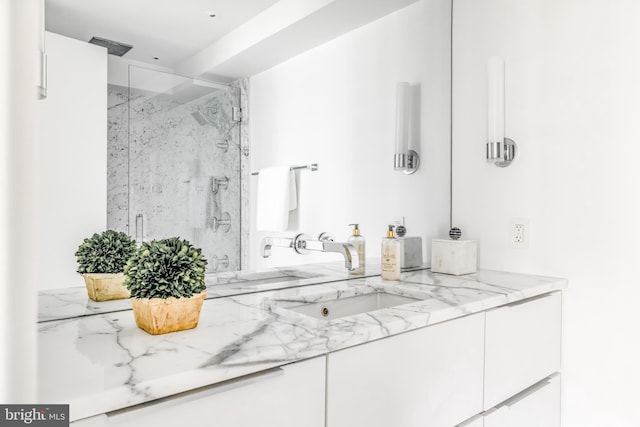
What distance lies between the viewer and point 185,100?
108cm

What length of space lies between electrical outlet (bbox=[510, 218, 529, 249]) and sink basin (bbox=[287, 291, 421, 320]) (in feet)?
1.72

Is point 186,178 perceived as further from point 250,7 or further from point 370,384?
point 370,384

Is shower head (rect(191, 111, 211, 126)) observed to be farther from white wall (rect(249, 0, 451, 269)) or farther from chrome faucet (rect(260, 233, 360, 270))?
chrome faucet (rect(260, 233, 360, 270))

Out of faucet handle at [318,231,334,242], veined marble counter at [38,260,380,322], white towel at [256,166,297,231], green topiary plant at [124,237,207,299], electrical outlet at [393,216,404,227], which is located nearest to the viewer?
green topiary plant at [124,237,207,299]

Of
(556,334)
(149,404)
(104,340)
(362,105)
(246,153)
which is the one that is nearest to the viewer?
(149,404)

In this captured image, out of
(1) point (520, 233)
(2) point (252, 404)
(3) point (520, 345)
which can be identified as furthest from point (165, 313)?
(1) point (520, 233)

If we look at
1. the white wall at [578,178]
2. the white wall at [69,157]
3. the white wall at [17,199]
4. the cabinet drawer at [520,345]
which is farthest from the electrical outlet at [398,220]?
the white wall at [17,199]

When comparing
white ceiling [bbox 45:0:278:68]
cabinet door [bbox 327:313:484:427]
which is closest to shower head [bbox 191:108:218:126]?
white ceiling [bbox 45:0:278:68]

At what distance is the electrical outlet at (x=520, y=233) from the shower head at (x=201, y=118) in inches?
45.7

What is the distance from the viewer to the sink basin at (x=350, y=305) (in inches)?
50.4

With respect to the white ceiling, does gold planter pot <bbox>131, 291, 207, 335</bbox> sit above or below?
below

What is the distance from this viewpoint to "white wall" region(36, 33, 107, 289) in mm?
893

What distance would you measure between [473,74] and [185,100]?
1.22 metres

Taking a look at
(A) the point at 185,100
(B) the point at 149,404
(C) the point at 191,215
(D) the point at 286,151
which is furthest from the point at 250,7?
(B) the point at 149,404
